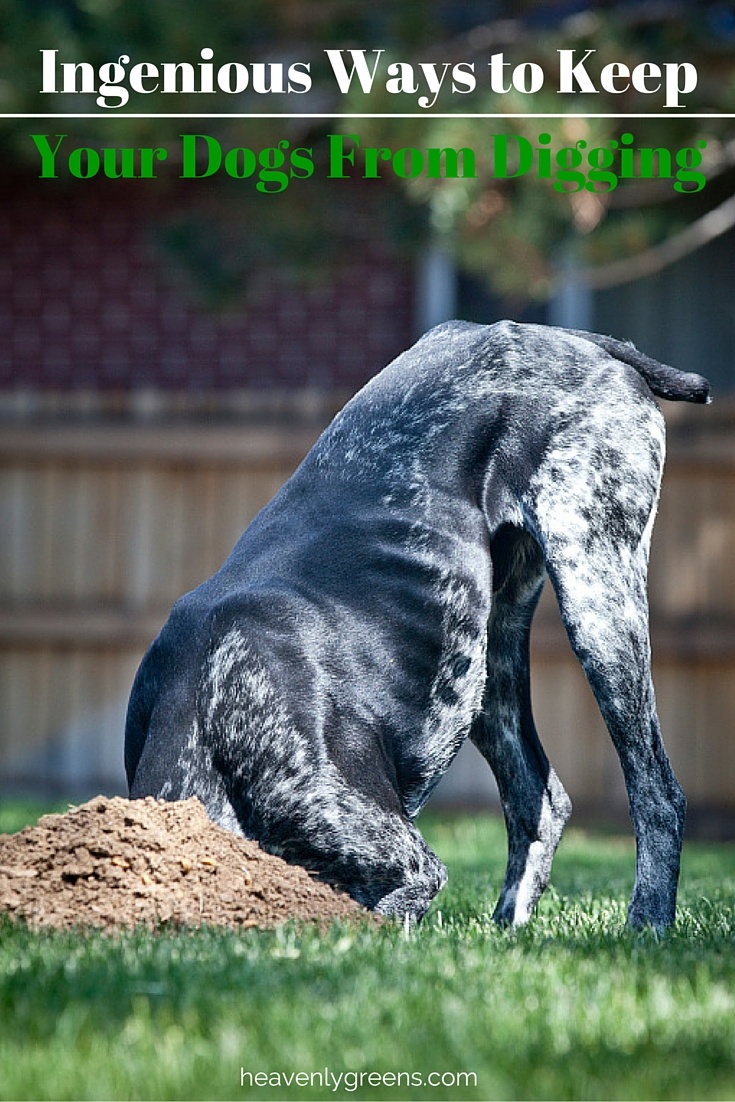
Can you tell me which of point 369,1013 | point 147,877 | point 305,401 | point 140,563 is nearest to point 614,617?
point 147,877

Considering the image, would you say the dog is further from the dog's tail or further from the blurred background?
the blurred background

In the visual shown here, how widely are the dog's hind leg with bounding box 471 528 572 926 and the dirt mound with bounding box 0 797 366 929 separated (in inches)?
38.8

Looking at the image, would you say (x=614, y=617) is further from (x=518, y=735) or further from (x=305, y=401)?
(x=305, y=401)

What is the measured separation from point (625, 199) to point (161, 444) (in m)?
3.19

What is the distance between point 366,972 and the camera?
2.66m

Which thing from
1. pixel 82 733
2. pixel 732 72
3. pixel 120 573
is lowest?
pixel 82 733

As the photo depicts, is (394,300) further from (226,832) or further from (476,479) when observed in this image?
(226,832)

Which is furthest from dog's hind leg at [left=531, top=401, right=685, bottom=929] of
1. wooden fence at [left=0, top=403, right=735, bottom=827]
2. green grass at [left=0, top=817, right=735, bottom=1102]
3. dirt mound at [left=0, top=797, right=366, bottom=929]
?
wooden fence at [left=0, top=403, right=735, bottom=827]

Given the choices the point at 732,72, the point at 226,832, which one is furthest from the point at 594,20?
the point at 226,832

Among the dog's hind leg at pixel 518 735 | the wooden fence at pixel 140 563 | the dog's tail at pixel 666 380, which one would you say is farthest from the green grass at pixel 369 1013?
the wooden fence at pixel 140 563

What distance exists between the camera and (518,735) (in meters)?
4.18

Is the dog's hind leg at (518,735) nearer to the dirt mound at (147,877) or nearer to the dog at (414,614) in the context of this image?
the dog at (414,614)

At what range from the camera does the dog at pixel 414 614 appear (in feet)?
11.0

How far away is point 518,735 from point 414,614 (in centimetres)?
75
